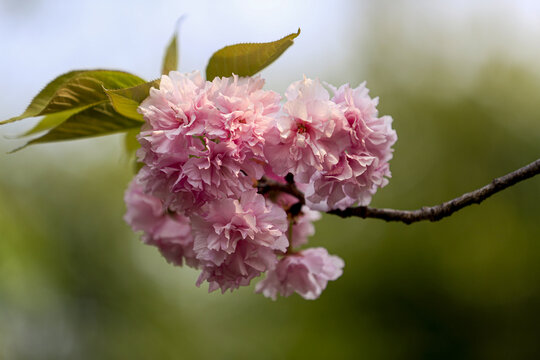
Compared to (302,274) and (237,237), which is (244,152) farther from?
(302,274)

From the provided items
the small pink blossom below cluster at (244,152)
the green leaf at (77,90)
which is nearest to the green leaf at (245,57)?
the small pink blossom below cluster at (244,152)

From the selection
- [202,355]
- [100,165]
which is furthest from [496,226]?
[100,165]

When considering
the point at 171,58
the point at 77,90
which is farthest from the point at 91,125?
the point at 171,58

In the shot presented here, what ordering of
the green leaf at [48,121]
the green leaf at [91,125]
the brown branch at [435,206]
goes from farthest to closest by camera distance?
the green leaf at [48,121] < the green leaf at [91,125] < the brown branch at [435,206]

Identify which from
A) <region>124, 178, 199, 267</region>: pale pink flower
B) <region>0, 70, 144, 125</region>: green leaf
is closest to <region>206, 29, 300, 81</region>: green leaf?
<region>0, 70, 144, 125</region>: green leaf

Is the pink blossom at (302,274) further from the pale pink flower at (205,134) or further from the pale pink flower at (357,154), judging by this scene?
the pale pink flower at (205,134)

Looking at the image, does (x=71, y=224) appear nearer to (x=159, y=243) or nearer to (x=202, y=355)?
(x=202, y=355)

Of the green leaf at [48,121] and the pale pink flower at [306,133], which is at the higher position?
the pale pink flower at [306,133]
